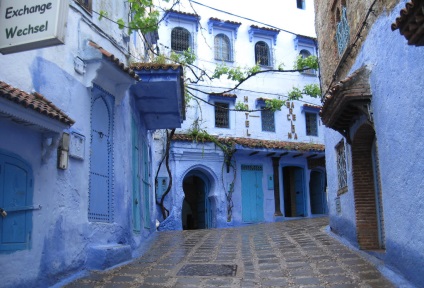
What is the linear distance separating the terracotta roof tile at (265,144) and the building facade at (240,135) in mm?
43

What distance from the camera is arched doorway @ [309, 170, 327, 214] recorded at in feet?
68.1

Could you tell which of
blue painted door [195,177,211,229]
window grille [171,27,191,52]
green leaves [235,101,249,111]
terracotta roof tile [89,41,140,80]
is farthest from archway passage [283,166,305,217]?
terracotta roof tile [89,41,140,80]

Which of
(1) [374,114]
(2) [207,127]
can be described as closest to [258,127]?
(2) [207,127]

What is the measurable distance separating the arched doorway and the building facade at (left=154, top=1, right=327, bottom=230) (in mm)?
48

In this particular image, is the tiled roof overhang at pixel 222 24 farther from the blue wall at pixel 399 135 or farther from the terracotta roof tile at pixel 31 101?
the terracotta roof tile at pixel 31 101

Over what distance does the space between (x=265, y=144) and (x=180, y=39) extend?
18.5 ft

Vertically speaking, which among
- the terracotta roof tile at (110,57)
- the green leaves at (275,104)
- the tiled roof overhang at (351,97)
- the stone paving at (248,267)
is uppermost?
the green leaves at (275,104)

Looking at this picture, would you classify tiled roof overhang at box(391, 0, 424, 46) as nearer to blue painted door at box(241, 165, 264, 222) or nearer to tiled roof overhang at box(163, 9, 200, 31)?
blue painted door at box(241, 165, 264, 222)

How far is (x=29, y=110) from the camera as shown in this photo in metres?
5.18

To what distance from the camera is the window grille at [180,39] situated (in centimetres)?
1820

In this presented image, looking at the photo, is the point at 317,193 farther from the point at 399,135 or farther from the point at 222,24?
the point at 399,135

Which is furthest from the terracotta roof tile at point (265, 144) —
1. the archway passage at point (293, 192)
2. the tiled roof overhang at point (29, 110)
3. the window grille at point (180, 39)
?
the tiled roof overhang at point (29, 110)

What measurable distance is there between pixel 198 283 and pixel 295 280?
1404 mm

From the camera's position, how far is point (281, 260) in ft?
25.5
